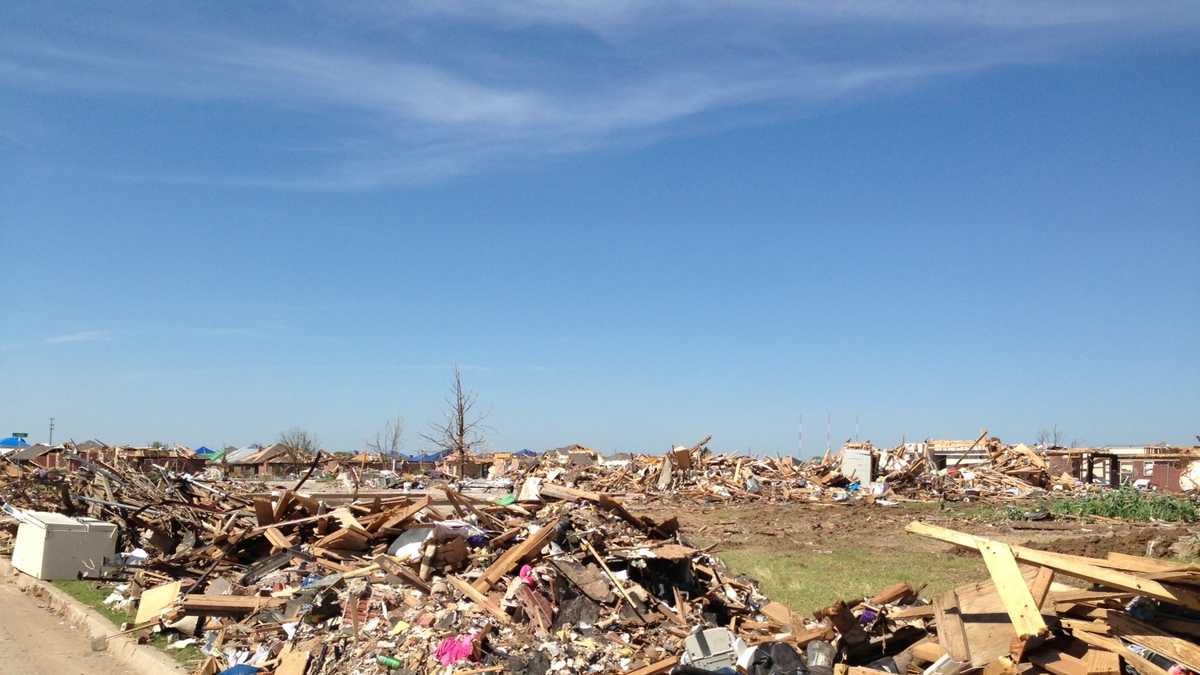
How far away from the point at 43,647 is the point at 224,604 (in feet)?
6.34

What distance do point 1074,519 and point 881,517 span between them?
4.88 m

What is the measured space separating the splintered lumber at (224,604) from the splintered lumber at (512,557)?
2355mm

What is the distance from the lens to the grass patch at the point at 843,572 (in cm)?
1421

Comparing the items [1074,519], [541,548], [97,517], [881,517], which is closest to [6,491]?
[97,517]

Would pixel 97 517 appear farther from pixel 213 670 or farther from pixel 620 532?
pixel 620 532

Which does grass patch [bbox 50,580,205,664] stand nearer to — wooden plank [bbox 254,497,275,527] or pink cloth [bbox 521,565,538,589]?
wooden plank [bbox 254,497,275,527]

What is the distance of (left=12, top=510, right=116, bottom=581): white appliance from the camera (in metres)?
14.4

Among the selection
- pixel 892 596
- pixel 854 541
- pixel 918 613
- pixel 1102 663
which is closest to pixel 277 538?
pixel 892 596

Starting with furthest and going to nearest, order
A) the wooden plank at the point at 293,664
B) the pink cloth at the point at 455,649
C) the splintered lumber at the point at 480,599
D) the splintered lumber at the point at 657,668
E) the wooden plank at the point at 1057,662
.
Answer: the splintered lumber at the point at 480,599 < the wooden plank at the point at 293,664 < the pink cloth at the point at 455,649 < the splintered lumber at the point at 657,668 < the wooden plank at the point at 1057,662

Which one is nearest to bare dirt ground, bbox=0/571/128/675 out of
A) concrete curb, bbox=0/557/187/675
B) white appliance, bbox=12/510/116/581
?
concrete curb, bbox=0/557/187/675

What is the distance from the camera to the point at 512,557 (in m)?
10.6

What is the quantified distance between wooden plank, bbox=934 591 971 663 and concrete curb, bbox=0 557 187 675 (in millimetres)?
6847

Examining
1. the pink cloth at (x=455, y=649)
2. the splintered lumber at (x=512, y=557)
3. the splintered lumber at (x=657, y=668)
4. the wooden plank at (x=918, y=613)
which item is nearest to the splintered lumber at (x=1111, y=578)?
the wooden plank at (x=918, y=613)

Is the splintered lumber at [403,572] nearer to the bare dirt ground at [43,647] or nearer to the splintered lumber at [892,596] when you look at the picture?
the bare dirt ground at [43,647]
